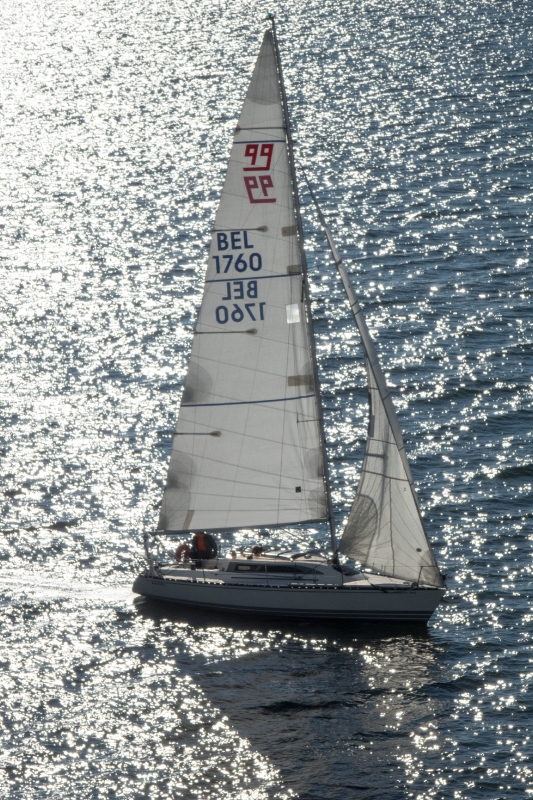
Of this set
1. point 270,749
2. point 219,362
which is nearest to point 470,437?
point 219,362

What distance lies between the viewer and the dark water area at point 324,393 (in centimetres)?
3741

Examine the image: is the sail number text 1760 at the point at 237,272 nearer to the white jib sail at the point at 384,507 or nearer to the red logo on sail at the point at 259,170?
the red logo on sail at the point at 259,170

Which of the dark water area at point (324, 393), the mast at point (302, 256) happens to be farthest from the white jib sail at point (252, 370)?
the dark water area at point (324, 393)

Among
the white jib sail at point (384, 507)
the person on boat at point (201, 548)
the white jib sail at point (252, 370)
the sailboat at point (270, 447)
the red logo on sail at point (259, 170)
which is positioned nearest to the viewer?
the red logo on sail at point (259, 170)

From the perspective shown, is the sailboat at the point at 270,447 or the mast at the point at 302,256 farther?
the sailboat at the point at 270,447

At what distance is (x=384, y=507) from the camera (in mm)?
43312

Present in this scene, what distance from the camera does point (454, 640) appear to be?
4250cm

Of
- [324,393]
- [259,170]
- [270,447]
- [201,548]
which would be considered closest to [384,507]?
[270,447]

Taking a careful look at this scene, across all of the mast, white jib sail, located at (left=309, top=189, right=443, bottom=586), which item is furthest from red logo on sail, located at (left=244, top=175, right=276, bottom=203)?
white jib sail, located at (left=309, top=189, right=443, bottom=586)

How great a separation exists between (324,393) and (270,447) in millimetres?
15845

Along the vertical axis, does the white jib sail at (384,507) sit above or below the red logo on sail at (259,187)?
below

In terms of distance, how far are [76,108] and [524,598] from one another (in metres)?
73.4

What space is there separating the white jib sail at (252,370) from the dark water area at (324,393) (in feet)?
14.7

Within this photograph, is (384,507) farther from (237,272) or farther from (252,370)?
A: (237,272)
